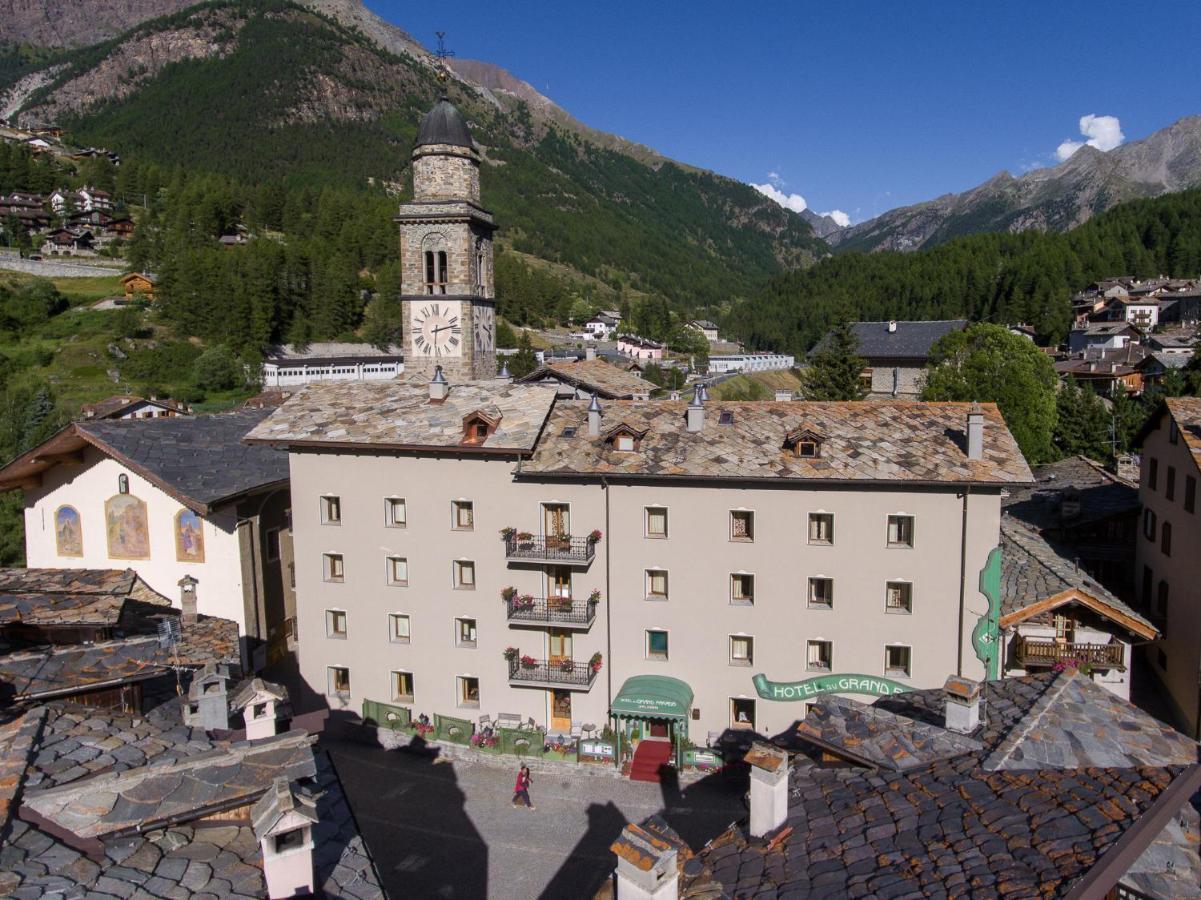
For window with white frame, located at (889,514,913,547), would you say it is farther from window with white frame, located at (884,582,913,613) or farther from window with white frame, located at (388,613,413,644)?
window with white frame, located at (388,613,413,644)

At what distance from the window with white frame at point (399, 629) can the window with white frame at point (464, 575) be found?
2.32 meters

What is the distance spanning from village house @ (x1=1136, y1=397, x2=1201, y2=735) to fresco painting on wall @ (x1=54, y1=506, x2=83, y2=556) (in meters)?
36.2

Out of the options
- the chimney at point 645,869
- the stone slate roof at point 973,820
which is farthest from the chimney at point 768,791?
the chimney at point 645,869

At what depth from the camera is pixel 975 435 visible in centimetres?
2356

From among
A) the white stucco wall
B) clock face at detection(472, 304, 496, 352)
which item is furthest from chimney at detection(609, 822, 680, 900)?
clock face at detection(472, 304, 496, 352)

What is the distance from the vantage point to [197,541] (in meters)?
28.2

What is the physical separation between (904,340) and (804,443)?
73.1 meters

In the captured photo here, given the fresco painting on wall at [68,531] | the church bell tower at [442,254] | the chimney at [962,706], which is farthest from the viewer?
the church bell tower at [442,254]

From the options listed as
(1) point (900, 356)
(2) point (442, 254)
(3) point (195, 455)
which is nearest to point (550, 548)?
(3) point (195, 455)

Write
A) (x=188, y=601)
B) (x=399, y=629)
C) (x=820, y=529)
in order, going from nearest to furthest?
(x=820, y=529) < (x=188, y=601) < (x=399, y=629)

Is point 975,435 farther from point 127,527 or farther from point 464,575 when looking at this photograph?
point 127,527

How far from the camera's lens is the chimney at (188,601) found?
26097mm

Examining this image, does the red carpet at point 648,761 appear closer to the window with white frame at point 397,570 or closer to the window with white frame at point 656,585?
the window with white frame at point 656,585

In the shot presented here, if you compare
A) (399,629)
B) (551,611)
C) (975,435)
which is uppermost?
(975,435)
